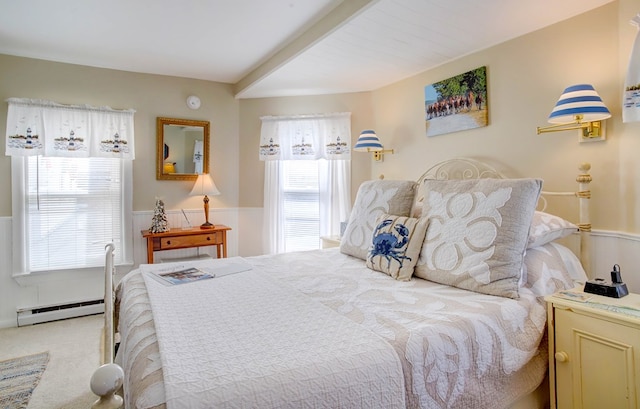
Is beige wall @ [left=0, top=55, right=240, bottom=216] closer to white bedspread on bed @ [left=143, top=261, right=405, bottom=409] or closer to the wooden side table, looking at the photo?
the wooden side table

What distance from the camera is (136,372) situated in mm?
938

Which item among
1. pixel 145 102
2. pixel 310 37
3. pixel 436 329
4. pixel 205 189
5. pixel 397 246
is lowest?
pixel 436 329

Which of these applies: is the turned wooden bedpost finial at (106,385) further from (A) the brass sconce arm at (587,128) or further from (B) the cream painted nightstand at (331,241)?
(B) the cream painted nightstand at (331,241)

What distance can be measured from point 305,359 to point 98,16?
269cm

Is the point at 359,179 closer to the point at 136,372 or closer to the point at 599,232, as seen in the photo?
the point at 599,232

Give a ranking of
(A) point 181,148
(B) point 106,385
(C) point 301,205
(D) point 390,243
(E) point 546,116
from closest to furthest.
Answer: (B) point 106,385, (D) point 390,243, (E) point 546,116, (A) point 181,148, (C) point 301,205

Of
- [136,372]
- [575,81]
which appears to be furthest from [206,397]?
[575,81]

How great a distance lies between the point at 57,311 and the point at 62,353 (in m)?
0.84

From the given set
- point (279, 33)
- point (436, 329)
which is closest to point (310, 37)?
point (279, 33)

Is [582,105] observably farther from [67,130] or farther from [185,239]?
[67,130]

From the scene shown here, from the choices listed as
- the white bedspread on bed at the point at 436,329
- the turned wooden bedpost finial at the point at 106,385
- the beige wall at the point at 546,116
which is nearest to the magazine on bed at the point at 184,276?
the white bedspread on bed at the point at 436,329

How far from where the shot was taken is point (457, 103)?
8.66 feet

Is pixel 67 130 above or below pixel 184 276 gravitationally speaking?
above

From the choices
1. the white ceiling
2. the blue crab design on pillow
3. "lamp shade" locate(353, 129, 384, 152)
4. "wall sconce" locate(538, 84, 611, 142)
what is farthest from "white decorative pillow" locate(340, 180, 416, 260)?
the white ceiling
